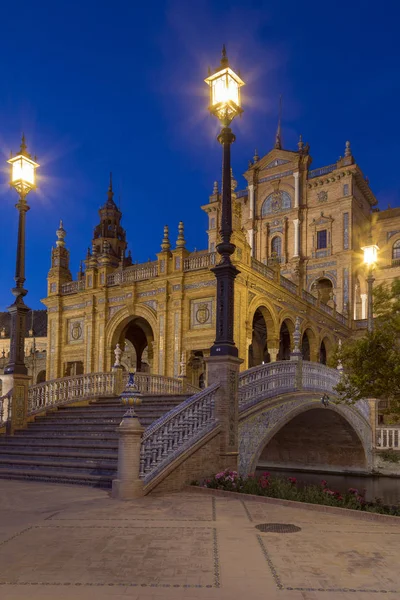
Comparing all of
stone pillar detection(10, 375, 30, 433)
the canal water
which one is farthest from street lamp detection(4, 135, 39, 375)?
the canal water

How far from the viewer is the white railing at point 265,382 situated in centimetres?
1494

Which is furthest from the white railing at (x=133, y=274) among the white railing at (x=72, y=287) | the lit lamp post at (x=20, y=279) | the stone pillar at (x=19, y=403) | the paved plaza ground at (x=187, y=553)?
the paved plaza ground at (x=187, y=553)

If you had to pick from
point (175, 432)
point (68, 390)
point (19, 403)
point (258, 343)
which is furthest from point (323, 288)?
point (175, 432)

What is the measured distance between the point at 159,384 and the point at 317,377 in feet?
20.1

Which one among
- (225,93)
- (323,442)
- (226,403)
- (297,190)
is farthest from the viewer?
(297,190)

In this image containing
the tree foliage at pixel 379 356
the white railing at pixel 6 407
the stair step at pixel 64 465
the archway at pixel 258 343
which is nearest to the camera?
the stair step at pixel 64 465

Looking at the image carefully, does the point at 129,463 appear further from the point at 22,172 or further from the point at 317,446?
the point at 317,446

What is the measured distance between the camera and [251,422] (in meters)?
14.7

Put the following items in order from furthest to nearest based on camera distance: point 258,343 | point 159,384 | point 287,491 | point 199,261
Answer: point 258,343, point 199,261, point 159,384, point 287,491

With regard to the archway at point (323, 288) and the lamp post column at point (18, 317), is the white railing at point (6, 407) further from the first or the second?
the archway at point (323, 288)

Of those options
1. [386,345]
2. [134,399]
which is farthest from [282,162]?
[134,399]

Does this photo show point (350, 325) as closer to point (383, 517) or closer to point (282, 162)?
point (282, 162)

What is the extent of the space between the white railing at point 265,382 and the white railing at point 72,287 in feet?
55.4

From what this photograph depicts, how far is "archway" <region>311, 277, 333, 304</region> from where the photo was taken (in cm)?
4491
